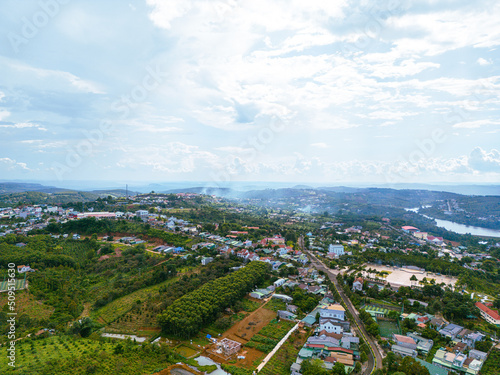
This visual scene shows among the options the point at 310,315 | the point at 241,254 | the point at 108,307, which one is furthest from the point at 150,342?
the point at 241,254

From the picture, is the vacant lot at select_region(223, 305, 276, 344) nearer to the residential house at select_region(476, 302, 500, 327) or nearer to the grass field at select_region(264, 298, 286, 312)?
the grass field at select_region(264, 298, 286, 312)

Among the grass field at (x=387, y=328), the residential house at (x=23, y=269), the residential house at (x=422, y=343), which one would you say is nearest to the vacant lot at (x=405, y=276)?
the grass field at (x=387, y=328)

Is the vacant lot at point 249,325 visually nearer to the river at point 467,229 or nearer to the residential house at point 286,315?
the residential house at point 286,315

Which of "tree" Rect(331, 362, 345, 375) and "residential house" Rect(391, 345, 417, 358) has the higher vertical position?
"tree" Rect(331, 362, 345, 375)

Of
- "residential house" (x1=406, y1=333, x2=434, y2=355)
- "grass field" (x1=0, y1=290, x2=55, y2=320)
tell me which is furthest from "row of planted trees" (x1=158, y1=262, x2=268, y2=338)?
"residential house" (x1=406, y1=333, x2=434, y2=355)

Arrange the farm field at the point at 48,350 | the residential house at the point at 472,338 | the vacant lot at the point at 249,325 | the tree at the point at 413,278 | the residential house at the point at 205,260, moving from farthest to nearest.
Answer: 1. the residential house at the point at 205,260
2. the tree at the point at 413,278
3. the vacant lot at the point at 249,325
4. the residential house at the point at 472,338
5. the farm field at the point at 48,350

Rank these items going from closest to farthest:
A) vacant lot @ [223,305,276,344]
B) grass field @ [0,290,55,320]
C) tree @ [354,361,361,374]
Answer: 1. tree @ [354,361,361,374]
2. vacant lot @ [223,305,276,344]
3. grass field @ [0,290,55,320]

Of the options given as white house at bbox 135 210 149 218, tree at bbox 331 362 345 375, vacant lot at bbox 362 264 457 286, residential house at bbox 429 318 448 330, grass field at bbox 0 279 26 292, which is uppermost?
white house at bbox 135 210 149 218

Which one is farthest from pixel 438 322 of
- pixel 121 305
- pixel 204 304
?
pixel 121 305

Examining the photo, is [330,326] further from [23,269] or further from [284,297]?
[23,269]

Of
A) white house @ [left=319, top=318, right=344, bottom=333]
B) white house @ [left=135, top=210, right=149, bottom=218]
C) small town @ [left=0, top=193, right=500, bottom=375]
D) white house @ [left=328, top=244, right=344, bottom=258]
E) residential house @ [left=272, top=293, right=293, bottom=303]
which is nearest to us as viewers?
small town @ [left=0, top=193, right=500, bottom=375]
